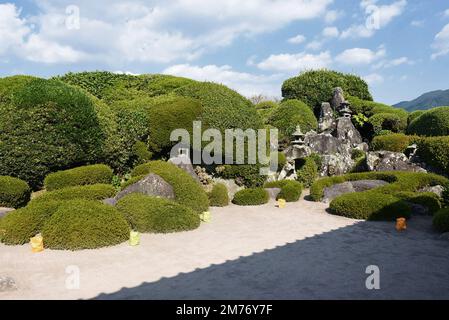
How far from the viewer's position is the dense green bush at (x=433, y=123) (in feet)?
79.4

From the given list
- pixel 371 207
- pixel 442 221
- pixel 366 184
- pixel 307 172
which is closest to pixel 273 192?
pixel 307 172

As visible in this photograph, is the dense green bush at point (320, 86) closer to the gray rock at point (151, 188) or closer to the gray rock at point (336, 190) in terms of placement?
the gray rock at point (336, 190)

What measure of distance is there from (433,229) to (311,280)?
6.48m

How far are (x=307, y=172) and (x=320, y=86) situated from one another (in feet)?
44.6

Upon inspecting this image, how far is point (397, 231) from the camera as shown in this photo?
11742mm

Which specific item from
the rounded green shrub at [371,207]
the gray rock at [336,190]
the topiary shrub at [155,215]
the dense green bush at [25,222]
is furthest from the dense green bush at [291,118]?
the dense green bush at [25,222]

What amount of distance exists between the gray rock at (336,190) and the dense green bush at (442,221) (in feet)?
17.3

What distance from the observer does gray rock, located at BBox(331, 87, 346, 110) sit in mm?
30561

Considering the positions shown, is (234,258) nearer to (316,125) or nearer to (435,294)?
(435,294)

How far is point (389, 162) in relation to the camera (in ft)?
65.6

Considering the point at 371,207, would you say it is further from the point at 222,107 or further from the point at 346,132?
the point at 346,132

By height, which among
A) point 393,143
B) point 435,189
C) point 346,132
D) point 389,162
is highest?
point 346,132

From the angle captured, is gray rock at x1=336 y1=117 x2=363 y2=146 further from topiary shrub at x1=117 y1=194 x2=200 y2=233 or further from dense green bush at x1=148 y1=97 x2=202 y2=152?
topiary shrub at x1=117 y1=194 x2=200 y2=233

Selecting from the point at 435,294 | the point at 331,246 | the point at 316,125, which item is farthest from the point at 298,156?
the point at 435,294
